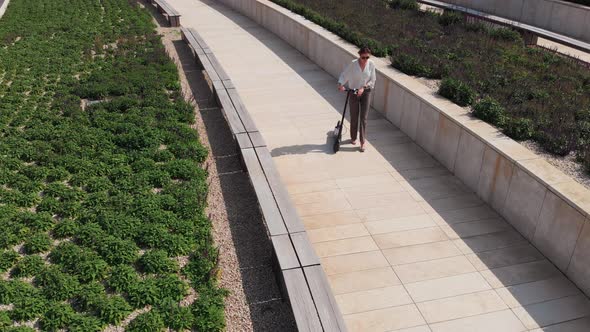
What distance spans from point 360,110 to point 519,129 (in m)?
2.30

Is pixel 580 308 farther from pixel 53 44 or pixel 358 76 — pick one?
pixel 53 44

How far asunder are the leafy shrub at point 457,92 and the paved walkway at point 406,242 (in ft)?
3.06

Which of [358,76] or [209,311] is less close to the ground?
[358,76]

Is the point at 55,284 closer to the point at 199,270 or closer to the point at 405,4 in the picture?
the point at 199,270

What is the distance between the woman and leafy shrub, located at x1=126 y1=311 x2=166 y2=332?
428cm

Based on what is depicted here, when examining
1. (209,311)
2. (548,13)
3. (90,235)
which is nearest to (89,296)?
(90,235)

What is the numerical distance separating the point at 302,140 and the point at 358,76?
1.53 metres

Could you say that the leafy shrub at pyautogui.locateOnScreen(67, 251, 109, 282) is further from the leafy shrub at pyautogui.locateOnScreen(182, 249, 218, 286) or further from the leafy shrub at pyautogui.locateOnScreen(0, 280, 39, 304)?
the leafy shrub at pyautogui.locateOnScreen(182, 249, 218, 286)

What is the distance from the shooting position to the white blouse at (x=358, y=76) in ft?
25.5

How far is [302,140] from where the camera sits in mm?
8742

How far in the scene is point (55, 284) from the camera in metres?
5.19

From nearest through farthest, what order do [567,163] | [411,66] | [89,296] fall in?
[89,296], [567,163], [411,66]

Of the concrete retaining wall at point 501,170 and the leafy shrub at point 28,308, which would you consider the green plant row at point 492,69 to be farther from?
the leafy shrub at point 28,308

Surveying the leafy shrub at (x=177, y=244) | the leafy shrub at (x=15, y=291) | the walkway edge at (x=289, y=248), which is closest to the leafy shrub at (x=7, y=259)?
the leafy shrub at (x=15, y=291)
